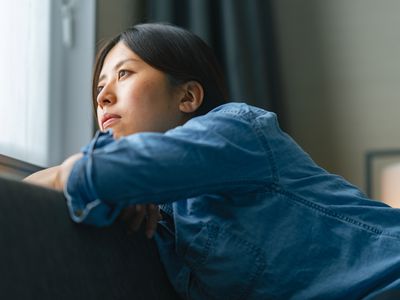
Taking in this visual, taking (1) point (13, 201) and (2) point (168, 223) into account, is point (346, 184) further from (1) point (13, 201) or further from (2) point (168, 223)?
(1) point (13, 201)

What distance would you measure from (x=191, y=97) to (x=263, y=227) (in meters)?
0.40

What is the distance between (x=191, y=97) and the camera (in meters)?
1.29

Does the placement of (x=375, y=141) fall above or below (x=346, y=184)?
below

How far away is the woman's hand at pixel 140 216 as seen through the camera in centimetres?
89

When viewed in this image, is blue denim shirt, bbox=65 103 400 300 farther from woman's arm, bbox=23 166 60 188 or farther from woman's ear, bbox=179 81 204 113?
woman's ear, bbox=179 81 204 113

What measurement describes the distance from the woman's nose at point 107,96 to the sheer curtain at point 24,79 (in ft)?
1.47

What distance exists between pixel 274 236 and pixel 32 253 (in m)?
0.38

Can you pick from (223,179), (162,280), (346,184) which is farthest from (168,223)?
(346,184)

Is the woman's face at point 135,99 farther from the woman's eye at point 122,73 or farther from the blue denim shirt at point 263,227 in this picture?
the blue denim shirt at point 263,227

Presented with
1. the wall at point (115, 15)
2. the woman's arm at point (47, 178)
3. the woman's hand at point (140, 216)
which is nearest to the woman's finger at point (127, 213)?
the woman's hand at point (140, 216)

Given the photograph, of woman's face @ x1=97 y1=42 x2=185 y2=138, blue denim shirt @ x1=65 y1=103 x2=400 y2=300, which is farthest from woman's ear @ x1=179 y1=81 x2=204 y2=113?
blue denim shirt @ x1=65 y1=103 x2=400 y2=300

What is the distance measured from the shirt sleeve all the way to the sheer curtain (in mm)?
836

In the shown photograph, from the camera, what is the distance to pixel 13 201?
73 cm

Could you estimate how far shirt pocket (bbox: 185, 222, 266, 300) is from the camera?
96cm
